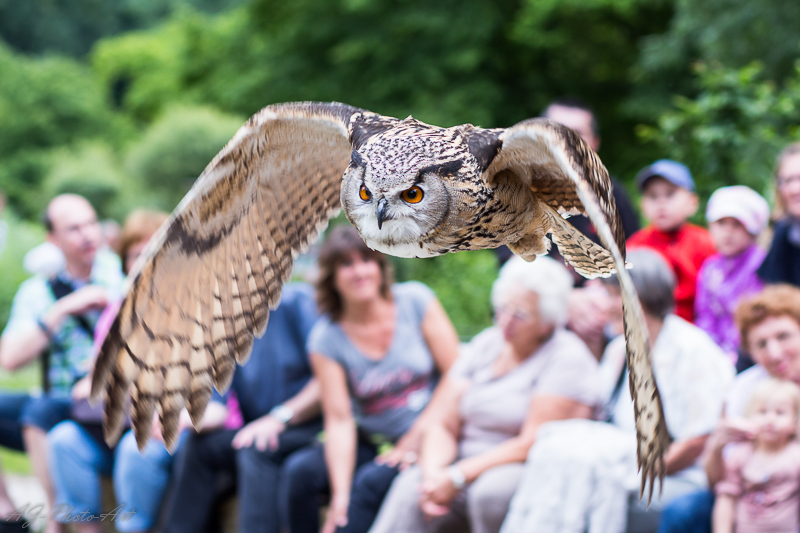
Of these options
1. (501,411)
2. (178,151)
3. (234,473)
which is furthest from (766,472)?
(178,151)

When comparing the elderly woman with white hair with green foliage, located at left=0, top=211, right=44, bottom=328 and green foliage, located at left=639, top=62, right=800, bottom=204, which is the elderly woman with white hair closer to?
green foliage, located at left=639, top=62, right=800, bottom=204

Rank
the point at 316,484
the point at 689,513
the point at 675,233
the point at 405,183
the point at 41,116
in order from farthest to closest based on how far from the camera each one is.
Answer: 1. the point at 41,116
2. the point at 675,233
3. the point at 316,484
4. the point at 689,513
5. the point at 405,183

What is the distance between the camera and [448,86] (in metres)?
12.7

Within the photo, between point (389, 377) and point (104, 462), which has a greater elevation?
point (389, 377)

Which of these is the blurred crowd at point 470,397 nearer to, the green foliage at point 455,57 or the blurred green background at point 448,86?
the blurred green background at point 448,86

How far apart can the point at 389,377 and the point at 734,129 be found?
3742 mm

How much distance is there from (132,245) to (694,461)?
2.86m

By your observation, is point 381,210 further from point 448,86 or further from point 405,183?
point 448,86

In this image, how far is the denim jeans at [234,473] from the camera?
3531 millimetres

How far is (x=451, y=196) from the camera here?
7.10 feet

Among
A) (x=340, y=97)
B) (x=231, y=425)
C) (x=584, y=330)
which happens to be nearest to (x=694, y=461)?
(x=584, y=330)

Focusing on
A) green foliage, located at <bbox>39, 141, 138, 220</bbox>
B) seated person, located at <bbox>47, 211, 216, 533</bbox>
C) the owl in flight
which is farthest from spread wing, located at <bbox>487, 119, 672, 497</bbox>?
green foliage, located at <bbox>39, 141, 138, 220</bbox>

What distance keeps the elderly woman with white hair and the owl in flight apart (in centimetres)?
37

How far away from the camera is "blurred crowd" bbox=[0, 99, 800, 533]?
2713mm
